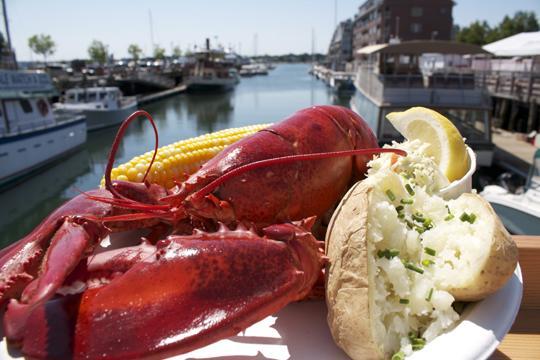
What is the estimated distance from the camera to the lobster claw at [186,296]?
1.05 metres

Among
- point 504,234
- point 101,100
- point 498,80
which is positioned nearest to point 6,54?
point 101,100

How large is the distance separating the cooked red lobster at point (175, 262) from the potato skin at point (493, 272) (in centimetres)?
46

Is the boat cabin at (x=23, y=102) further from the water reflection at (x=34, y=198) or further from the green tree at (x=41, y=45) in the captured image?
the green tree at (x=41, y=45)

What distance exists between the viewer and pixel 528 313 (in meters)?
1.90

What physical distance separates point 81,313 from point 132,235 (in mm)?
816

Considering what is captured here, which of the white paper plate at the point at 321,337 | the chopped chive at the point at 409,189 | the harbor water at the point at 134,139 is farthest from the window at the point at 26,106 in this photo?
the chopped chive at the point at 409,189

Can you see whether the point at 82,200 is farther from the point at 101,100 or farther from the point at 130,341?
the point at 101,100

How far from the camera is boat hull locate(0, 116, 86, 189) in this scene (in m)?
15.5

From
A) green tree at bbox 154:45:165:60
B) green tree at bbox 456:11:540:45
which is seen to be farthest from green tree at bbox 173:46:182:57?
green tree at bbox 456:11:540:45

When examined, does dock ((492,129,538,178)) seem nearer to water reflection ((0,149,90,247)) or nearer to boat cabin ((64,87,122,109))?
water reflection ((0,149,90,247))

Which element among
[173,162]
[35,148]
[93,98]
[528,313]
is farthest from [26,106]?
[528,313]

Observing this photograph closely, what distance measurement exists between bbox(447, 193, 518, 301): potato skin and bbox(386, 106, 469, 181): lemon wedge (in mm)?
703

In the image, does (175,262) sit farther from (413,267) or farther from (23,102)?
(23,102)

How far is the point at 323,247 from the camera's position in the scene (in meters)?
1.43
